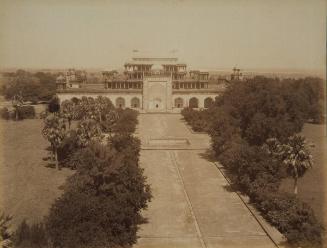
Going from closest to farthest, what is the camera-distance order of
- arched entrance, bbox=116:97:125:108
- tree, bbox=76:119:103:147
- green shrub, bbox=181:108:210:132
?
tree, bbox=76:119:103:147 < green shrub, bbox=181:108:210:132 < arched entrance, bbox=116:97:125:108

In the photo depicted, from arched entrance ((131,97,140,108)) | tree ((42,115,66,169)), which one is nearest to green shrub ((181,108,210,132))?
arched entrance ((131,97,140,108))

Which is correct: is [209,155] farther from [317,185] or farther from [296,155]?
[296,155]

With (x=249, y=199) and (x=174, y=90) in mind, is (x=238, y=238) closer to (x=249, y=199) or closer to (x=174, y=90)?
(x=249, y=199)

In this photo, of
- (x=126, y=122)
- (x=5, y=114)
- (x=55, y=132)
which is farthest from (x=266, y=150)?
(x=5, y=114)

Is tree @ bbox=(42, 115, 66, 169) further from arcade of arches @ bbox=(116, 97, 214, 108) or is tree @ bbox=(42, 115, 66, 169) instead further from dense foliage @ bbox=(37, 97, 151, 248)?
arcade of arches @ bbox=(116, 97, 214, 108)

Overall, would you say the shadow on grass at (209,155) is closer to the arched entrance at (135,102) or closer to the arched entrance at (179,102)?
the arched entrance at (179,102)

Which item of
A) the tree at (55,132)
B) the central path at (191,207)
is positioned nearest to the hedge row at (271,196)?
the central path at (191,207)
